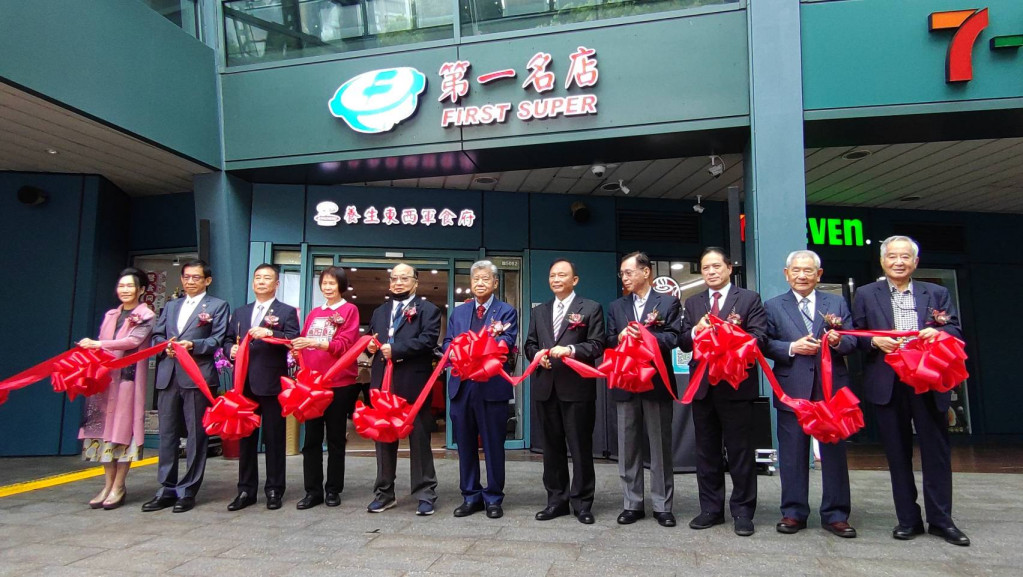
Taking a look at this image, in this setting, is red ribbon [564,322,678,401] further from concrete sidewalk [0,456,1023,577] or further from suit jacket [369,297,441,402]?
suit jacket [369,297,441,402]

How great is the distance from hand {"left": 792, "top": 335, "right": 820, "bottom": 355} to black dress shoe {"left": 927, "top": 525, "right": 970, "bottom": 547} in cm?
115

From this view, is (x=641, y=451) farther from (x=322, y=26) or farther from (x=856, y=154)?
(x=322, y=26)

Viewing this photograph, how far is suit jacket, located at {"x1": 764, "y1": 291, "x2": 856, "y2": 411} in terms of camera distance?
141 inches

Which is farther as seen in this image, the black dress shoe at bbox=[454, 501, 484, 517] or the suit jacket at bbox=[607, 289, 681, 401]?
the black dress shoe at bbox=[454, 501, 484, 517]

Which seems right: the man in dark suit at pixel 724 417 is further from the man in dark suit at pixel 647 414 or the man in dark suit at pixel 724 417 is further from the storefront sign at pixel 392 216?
the storefront sign at pixel 392 216

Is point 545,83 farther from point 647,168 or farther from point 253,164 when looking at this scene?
point 253,164

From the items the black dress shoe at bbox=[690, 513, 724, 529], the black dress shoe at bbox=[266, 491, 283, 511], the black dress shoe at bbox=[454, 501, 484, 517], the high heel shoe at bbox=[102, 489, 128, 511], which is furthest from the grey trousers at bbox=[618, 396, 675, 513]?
the high heel shoe at bbox=[102, 489, 128, 511]

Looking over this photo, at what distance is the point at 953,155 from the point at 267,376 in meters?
7.68

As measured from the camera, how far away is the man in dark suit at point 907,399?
342 centimetres

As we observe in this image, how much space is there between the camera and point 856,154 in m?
7.13

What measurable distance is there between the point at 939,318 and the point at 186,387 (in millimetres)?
4805

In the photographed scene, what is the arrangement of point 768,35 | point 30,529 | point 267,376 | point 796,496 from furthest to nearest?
point 768,35 → point 267,376 → point 30,529 → point 796,496

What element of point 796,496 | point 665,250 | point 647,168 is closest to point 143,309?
point 796,496

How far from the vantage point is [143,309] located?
15.2ft
